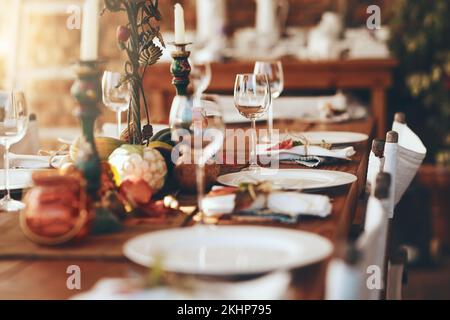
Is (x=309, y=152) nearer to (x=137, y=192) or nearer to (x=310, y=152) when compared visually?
(x=310, y=152)

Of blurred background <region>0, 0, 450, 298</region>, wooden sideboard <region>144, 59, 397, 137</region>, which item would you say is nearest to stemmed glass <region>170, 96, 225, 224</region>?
blurred background <region>0, 0, 450, 298</region>

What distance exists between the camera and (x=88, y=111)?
1.44 meters

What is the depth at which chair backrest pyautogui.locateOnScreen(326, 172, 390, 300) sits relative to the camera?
1.00 m

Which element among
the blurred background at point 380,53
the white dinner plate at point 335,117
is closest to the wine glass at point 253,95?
the white dinner plate at point 335,117

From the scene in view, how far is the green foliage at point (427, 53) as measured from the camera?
15.2 ft

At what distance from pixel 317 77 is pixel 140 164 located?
10.8ft

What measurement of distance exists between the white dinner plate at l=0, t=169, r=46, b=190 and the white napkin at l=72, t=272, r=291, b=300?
2.41ft

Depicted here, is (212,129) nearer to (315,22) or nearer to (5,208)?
(5,208)

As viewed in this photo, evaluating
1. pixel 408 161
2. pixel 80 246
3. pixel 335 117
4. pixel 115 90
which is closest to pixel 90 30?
pixel 80 246

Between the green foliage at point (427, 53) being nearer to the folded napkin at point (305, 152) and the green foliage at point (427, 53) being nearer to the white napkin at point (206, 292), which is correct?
the folded napkin at point (305, 152)

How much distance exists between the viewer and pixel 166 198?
158 cm

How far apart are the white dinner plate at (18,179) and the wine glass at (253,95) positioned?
514 millimetres

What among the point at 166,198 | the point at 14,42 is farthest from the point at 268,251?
the point at 14,42
